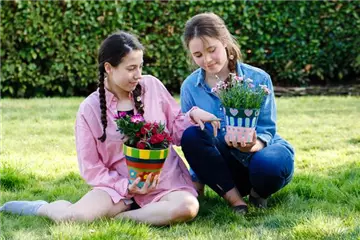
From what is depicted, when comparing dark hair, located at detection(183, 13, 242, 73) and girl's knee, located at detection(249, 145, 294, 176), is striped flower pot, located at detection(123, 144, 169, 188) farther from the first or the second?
dark hair, located at detection(183, 13, 242, 73)

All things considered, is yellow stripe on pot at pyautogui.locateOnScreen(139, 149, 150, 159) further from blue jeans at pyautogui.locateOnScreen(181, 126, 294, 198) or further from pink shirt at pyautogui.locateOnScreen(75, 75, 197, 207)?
blue jeans at pyautogui.locateOnScreen(181, 126, 294, 198)

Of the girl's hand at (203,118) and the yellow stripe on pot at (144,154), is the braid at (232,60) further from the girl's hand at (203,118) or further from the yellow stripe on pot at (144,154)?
the yellow stripe on pot at (144,154)

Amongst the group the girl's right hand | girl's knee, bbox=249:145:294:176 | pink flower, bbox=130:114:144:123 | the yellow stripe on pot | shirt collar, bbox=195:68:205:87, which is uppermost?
shirt collar, bbox=195:68:205:87

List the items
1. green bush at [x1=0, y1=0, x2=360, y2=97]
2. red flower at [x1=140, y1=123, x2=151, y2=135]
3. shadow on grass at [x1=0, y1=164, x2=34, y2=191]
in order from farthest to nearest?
green bush at [x1=0, y1=0, x2=360, y2=97] < shadow on grass at [x1=0, y1=164, x2=34, y2=191] < red flower at [x1=140, y1=123, x2=151, y2=135]

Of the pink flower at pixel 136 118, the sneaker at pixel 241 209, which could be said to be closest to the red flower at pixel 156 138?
the pink flower at pixel 136 118

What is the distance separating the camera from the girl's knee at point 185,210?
131 inches

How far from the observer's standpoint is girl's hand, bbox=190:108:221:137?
3.45 m

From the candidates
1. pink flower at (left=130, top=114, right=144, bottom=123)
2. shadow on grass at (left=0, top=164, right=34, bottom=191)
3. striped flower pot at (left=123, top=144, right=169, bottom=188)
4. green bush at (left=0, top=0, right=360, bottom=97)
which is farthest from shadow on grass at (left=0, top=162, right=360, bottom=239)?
green bush at (left=0, top=0, right=360, bottom=97)

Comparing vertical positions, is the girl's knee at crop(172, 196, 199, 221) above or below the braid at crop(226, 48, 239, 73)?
below

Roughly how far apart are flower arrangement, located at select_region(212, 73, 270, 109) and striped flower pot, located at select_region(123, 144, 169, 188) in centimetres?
39

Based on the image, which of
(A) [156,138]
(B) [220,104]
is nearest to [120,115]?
(A) [156,138]

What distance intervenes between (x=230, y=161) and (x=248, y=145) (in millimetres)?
375

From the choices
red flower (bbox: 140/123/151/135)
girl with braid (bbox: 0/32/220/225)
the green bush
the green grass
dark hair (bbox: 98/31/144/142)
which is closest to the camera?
the green grass

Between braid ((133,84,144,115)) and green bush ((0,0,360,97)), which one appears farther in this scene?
green bush ((0,0,360,97))
